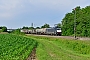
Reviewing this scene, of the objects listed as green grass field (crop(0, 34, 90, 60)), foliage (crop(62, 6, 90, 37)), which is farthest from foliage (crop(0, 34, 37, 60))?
foliage (crop(62, 6, 90, 37))

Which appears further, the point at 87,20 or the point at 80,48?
the point at 87,20

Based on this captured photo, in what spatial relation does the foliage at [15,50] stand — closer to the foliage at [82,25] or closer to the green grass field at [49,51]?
the green grass field at [49,51]

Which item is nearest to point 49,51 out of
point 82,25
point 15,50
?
point 15,50

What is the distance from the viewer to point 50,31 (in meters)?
79.5

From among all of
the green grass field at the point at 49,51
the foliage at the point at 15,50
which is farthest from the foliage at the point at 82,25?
the foliage at the point at 15,50

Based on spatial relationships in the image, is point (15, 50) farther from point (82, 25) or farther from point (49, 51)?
point (82, 25)

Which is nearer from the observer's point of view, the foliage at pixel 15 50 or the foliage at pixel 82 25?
the foliage at pixel 15 50

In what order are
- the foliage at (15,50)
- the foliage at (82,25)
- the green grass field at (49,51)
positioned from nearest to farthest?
the foliage at (15,50) < the green grass field at (49,51) < the foliage at (82,25)

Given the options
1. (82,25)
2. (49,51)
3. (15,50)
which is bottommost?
(49,51)

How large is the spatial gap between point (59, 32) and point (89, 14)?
10.3 metres

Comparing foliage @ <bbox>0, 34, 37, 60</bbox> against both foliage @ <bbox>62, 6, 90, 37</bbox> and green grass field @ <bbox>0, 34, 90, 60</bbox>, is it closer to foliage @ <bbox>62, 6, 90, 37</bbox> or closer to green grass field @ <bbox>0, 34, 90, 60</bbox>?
green grass field @ <bbox>0, 34, 90, 60</bbox>

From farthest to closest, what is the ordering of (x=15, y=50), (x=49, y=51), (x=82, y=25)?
(x=82, y=25) < (x=49, y=51) < (x=15, y=50)

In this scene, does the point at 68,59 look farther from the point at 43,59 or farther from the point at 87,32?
the point at 87,32

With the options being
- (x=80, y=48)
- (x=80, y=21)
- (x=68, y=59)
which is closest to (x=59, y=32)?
(x=80, y=21)
